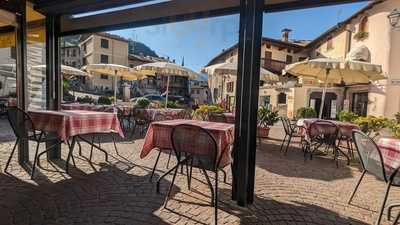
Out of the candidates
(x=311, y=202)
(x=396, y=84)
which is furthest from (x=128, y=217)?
(x=396, y=84)

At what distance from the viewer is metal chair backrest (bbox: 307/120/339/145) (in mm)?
4879

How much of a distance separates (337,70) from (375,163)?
172 inches

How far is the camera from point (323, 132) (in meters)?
4.98

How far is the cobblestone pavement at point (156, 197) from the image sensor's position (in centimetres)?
248

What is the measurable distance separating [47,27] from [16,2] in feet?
1.90

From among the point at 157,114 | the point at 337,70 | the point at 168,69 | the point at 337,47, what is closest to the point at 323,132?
the point at 337,70

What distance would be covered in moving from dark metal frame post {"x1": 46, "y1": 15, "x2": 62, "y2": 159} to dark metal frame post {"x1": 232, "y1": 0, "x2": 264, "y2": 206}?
9.63 feet

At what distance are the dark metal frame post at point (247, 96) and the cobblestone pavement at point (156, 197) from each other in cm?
29

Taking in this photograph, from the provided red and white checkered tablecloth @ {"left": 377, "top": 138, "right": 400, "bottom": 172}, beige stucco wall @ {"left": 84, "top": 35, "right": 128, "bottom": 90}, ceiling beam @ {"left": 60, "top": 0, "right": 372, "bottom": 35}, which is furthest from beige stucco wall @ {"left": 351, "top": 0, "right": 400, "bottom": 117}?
beige stucco wall @ {"left": 84, "top": 35, "right": 128, "bottom": 90}

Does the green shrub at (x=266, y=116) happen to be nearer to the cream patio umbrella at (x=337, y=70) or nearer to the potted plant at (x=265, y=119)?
the potted plant at (x=265, y=119)

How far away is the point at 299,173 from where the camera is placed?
411 cm

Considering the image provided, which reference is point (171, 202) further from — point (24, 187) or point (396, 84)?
point (396, 84)

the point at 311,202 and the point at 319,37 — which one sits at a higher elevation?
the point at 319,37

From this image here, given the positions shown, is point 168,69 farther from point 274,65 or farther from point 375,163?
point 274,65
